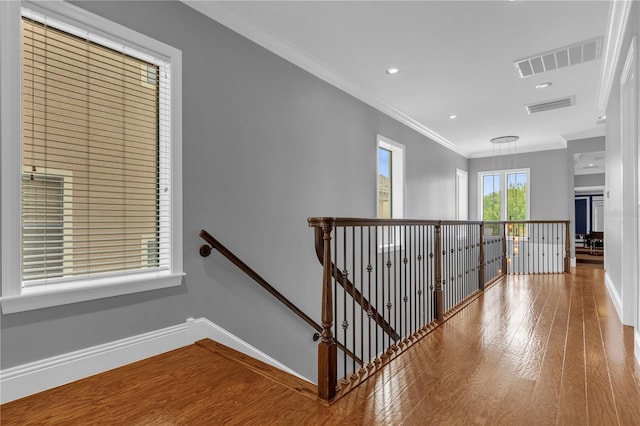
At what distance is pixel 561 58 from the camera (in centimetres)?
361

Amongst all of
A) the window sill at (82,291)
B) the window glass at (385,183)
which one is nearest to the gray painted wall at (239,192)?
the window sill at (82,291)

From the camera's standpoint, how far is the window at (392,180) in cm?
560

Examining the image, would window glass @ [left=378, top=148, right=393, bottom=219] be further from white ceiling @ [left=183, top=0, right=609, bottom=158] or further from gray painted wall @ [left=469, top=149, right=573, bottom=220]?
gray painted wall @ [left=469, top=149, right=573, bottom=220]

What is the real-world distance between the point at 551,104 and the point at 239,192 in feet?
15.8

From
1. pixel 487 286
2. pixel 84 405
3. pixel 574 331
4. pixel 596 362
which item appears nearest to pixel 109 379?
pixel 84 405

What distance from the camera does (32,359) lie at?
6.17 ft

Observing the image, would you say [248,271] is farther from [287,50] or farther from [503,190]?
[503,190]

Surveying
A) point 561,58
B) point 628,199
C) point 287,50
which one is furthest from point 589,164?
point 287,50

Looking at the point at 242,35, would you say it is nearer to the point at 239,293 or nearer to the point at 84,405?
the point at 239,293

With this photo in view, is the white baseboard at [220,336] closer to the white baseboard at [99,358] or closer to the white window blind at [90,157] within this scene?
the white baseboard at [99,358]

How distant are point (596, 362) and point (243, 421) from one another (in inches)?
91.6

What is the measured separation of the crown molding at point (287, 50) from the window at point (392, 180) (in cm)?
57

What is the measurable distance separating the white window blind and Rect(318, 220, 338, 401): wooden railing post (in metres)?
1.30

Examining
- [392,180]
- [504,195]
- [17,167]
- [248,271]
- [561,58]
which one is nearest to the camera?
[17,167]
